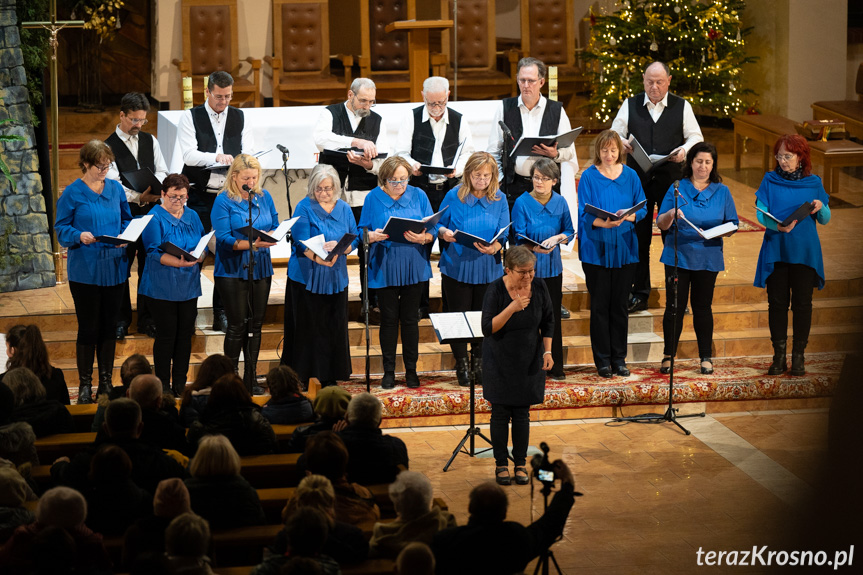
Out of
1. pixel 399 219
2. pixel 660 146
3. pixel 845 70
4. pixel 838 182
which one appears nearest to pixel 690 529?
pixel 399 219

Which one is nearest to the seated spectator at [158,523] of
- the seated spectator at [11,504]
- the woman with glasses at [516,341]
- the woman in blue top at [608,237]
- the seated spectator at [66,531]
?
the seated spectator at [66,531]

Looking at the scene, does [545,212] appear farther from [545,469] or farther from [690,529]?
[545,469]

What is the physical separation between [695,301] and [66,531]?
4.74m

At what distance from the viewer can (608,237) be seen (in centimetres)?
686

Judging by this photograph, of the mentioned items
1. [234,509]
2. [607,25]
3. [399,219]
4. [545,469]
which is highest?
[607,25]

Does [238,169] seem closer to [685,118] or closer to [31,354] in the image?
[31,354]

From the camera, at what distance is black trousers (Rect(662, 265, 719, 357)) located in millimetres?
6906

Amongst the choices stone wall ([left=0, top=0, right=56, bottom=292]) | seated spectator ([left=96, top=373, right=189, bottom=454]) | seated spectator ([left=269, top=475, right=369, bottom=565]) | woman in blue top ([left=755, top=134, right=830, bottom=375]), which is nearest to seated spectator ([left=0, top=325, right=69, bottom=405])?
seated spectator ([left=96, top=373, right=189, bottom=454])

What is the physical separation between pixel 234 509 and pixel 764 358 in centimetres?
486

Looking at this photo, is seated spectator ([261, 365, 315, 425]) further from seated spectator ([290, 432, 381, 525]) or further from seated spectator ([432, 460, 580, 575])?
seated spectator ([432, 460, 580, 575])

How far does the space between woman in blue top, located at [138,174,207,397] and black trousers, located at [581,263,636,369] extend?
8.17ft

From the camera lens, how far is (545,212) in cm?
666

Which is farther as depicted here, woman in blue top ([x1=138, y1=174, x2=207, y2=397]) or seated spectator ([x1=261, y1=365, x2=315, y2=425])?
woman in blue top ([x1=138, y1=174, x2=207, y2=397])

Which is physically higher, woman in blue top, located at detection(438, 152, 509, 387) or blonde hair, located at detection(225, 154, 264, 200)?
blonde hair, located at detection(225, 154, 264, 200)
